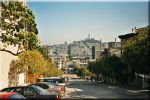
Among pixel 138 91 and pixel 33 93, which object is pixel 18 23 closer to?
pixel 33 93

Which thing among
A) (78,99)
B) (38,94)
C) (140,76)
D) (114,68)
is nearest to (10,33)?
(78,99)

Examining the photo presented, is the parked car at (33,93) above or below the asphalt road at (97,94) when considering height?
above

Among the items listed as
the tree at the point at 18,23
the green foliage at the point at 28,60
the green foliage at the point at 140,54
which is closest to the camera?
the tree at the point at 18,23

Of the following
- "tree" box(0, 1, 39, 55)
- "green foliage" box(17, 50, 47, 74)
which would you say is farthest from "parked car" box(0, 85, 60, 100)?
"green foliage" box(17, 50, 47, 74)

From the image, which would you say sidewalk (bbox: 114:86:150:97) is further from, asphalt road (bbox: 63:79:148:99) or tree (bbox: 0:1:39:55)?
tree (bbox: 0:1:39:55)

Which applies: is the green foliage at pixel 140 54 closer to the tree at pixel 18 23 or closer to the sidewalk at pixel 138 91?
the sidewalk at pixel 138 91

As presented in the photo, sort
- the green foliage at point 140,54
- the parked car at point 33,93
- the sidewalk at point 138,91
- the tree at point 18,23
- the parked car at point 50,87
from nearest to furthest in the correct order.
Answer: the parked car at point 33,93 < the parked car at point 50,87 < the tree at point 18,23 < the green foliage at point 140,54 < the sidewalk at point 138,91

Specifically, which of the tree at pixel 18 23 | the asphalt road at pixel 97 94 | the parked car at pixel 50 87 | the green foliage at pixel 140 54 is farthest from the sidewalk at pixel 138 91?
the tree at pixel 18 23

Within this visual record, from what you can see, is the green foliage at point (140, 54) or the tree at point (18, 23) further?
the green foliage at point (140, 54)

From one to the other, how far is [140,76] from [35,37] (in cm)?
3775

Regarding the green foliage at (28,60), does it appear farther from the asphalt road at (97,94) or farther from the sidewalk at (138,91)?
the sidewalk at (138,91)

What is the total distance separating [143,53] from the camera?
44156mm

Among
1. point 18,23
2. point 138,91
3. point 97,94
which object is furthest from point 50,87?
point 138,91

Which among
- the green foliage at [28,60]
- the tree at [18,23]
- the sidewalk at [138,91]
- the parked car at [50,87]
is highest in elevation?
the tree at [18,23]
